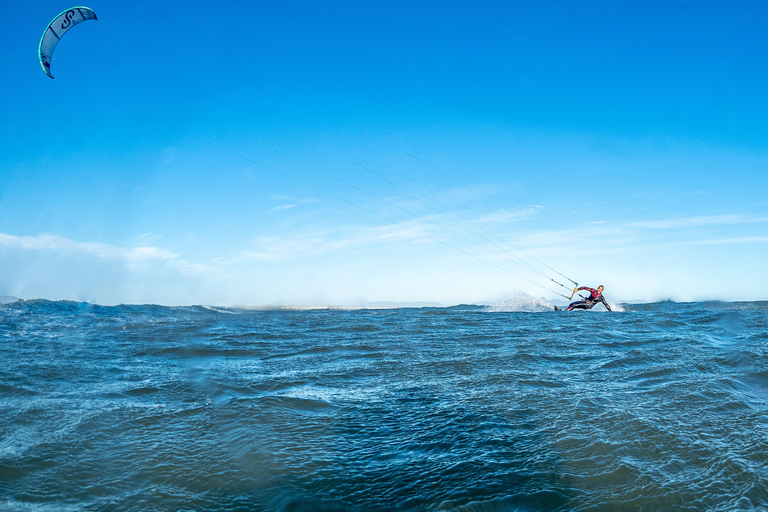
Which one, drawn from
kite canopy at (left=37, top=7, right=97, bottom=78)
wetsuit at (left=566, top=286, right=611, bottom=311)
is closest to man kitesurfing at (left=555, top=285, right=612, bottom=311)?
wetsuit at (left=566, top=286, right=611, bottom=311)

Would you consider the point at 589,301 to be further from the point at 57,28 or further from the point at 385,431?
the point at 57,28

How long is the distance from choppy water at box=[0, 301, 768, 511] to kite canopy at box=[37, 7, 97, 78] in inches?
363

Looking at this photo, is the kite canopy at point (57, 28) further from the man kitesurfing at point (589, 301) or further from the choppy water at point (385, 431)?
the man kitesurfing at point (589, 301)

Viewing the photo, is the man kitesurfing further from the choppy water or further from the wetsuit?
the choppy water

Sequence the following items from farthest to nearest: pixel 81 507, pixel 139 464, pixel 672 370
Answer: pixel 672 370, pixel 139 464, pixel 81 507

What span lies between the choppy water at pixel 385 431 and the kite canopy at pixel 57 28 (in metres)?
9.23

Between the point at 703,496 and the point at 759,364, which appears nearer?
the point at 703,496

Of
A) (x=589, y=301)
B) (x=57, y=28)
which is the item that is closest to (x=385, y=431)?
(x=57, y=28)

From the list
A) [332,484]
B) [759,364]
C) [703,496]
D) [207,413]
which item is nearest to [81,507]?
[332,484]

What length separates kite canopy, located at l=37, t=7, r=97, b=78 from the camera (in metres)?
12.9

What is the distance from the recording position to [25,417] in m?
5.63

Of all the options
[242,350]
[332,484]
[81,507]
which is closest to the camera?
[81,507]

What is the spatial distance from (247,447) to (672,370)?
852cm

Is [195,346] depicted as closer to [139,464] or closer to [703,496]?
[139,464]
